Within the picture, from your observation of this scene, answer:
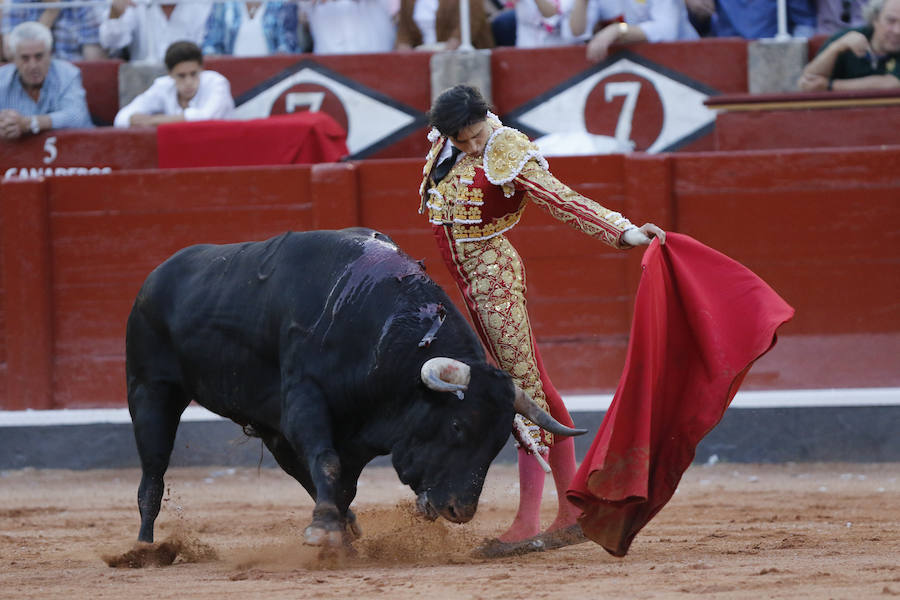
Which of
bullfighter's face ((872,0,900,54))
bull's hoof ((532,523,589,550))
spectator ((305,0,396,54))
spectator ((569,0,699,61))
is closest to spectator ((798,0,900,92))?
bullfighter's face ((872,0,900,54))

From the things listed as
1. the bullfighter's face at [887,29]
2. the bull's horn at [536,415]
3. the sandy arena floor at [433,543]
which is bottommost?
the sandy arena floor at [433,543]

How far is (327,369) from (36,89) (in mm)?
3494

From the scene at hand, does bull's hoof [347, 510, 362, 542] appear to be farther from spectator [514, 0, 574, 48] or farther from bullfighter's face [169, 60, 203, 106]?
spectator [514, 0, 574, 48]

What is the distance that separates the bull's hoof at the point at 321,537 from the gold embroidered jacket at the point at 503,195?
0.88m

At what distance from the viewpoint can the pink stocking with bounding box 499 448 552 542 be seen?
4117mm

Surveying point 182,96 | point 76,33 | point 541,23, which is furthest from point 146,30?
point 541,23

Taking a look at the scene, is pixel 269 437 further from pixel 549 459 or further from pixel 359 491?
pixel 359 491

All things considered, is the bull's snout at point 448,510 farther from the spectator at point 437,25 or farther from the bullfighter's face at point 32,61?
the bullfighter's face at point 32,61

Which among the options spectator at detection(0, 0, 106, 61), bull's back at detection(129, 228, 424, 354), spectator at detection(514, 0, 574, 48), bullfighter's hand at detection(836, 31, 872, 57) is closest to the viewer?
bull's back at detection(129, 228, 424, 354)

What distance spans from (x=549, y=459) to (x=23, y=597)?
1518 millimetres

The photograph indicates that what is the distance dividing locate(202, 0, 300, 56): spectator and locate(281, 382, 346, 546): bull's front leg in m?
3.62

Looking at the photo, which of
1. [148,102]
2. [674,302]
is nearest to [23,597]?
[674,302]

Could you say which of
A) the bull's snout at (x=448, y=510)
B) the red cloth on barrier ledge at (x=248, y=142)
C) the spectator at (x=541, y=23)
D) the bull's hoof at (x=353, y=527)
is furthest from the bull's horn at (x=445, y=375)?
the spectator at (x=541, y=23)

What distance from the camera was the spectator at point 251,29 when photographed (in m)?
7.20
